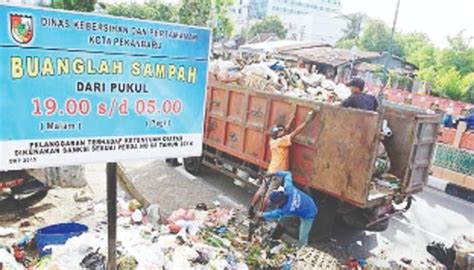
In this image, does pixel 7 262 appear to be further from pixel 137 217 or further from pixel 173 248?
pixel 137 217

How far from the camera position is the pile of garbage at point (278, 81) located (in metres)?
6.59

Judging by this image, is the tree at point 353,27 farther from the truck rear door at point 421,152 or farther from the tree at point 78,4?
the truck rear door at point 421,152

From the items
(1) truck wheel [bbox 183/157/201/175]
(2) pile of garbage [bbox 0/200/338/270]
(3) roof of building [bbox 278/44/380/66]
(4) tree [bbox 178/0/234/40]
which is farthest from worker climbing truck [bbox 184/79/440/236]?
(4) tree [bbox 178/0/234/40]

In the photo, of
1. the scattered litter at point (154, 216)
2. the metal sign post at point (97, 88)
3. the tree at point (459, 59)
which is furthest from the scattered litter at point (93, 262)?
the tree at point (459, 59)

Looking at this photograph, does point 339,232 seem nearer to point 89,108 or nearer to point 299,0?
point 89,108

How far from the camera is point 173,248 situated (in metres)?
4.02

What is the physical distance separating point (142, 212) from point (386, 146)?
3278 mm

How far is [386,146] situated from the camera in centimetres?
577

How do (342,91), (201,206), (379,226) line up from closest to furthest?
1. (379,226)
2. (201,206)
3. (342,91)

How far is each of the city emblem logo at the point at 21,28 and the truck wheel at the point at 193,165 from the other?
19.8 feet

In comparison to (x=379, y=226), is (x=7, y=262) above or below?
above

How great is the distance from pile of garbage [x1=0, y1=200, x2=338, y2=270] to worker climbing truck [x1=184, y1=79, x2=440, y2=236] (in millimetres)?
881

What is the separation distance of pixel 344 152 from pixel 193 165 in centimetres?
367

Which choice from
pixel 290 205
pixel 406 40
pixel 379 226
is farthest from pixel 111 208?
pixel 406 40
